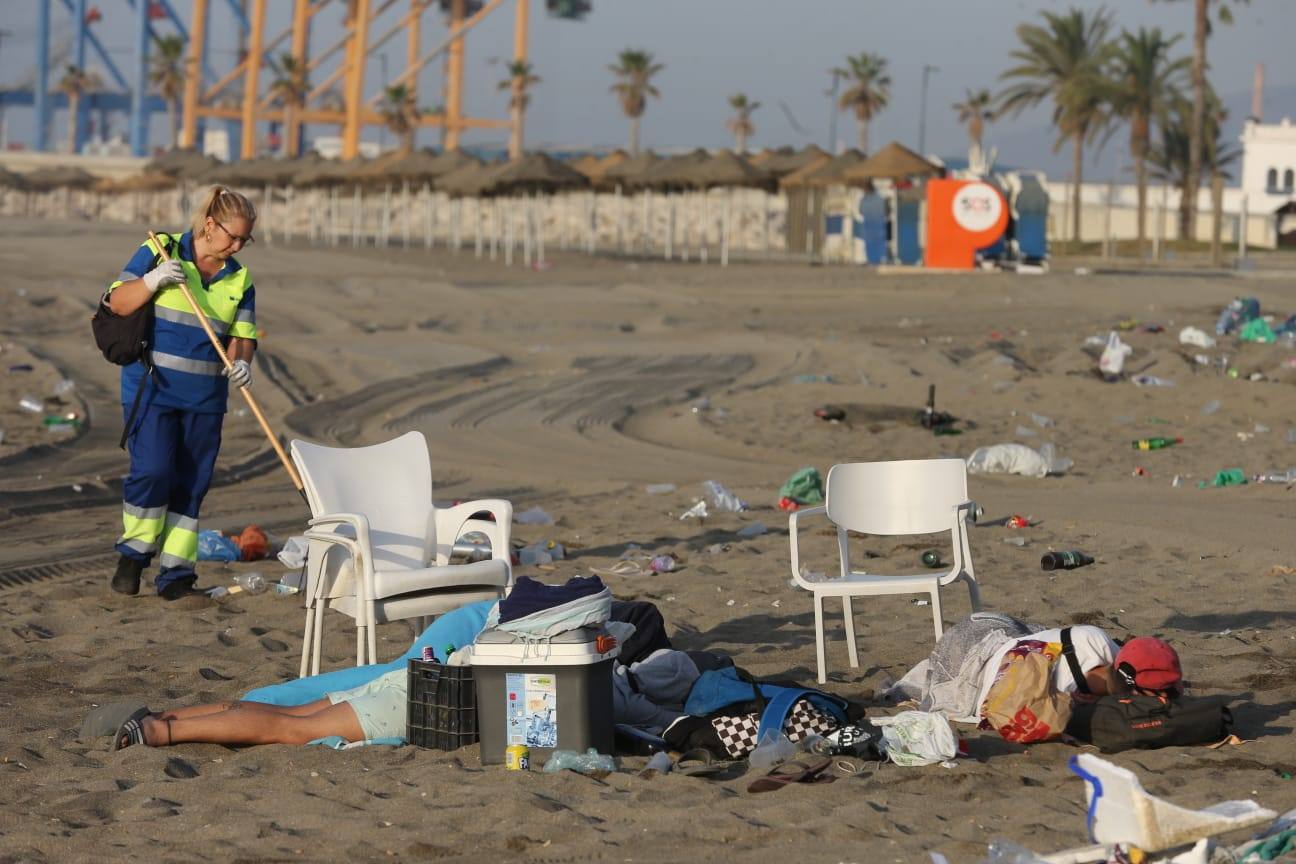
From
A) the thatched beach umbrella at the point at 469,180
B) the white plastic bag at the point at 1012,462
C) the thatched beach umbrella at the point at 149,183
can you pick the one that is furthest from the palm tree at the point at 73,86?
the white plastic bag at the point at 1012,462

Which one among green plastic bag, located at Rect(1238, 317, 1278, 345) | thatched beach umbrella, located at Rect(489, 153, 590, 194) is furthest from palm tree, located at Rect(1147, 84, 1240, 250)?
green plastic bag, located at Rect(1238, 317, 1278, 345)

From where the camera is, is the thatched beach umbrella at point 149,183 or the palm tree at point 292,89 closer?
the thatched beach umbrella at point 149,183

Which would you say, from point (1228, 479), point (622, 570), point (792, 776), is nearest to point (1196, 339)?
point (1228, 479)

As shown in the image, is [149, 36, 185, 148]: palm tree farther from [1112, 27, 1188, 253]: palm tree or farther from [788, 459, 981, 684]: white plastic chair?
[788, 459, 981, 684]: white plastic chair

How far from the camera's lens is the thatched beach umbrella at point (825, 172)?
126 ft

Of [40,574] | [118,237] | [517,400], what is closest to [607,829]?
[40,574]

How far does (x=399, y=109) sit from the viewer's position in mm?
90625

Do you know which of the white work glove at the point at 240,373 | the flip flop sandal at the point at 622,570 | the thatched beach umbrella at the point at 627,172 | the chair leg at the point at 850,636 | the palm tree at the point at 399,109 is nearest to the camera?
the chair leg at the point at 850,636

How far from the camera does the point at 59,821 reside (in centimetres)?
434

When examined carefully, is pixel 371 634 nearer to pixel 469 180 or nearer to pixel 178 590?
pixel 178 590

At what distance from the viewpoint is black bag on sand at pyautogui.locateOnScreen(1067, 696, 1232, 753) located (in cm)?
494

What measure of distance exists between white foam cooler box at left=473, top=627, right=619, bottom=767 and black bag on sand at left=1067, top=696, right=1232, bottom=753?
1.44 m

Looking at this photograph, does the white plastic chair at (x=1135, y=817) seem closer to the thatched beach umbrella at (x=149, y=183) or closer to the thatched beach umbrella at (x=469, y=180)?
the thatched beach umbrella at (x=469, y=180)

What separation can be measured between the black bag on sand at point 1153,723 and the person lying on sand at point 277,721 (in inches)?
82.2
